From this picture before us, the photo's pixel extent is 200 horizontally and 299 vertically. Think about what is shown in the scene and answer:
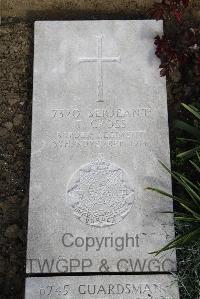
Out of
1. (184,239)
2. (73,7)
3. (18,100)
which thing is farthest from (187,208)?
(73,7)

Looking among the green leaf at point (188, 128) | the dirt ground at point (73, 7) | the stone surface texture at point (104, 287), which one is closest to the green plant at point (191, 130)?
the green leaf at point (188, 128)

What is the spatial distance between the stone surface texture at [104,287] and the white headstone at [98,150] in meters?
0.07

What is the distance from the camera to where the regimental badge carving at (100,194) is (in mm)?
3492

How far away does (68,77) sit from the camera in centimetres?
381

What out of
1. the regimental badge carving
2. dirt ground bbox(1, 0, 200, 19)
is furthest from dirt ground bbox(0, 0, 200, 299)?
the regimental badge carving

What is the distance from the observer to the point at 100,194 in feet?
11.6

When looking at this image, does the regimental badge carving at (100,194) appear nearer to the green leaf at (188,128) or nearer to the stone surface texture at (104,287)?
the stone surface texture at (104,287)

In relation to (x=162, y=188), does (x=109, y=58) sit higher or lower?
higher

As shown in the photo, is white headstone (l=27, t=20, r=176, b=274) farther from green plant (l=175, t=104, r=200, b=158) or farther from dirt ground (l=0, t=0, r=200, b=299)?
dirt ground (l=0, t=0, r=200, b=299)

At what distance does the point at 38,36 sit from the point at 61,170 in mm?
1183

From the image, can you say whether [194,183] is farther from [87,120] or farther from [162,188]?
[87,120]

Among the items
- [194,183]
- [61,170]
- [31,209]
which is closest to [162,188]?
[194,183]

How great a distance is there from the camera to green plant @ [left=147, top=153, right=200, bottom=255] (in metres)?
3.30

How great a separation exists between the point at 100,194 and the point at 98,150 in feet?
1.17
